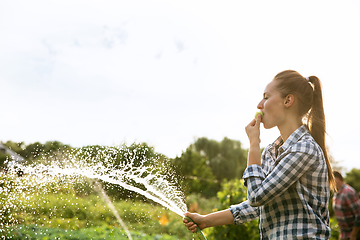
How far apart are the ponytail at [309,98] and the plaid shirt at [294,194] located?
230mm

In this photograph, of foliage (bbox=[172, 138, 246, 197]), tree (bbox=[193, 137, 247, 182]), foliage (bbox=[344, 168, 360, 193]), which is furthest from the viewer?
tree (bbox=[193, 137, 247, 182])

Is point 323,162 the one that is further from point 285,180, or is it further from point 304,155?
point 285,180

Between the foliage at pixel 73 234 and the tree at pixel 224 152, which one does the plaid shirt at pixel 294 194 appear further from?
the tree at pixel 224 152

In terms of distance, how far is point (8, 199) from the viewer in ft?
17.0

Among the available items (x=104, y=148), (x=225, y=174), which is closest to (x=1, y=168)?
(x=104, y=148)

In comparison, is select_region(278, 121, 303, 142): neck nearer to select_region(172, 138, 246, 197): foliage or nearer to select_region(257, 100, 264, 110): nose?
select_region(257, 100, 264, 110): nose

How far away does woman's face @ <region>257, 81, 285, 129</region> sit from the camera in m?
1.51

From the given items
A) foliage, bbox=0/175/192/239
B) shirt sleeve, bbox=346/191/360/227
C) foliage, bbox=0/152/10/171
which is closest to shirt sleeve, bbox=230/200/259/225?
foliage, bbox=0/175/192/239

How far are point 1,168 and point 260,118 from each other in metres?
4.93

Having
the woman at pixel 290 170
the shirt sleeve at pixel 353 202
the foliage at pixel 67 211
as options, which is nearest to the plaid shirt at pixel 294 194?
the woman at pixel 290 170

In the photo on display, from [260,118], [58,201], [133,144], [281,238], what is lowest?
[281,238]

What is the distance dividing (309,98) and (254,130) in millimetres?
405

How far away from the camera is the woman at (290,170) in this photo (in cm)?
125

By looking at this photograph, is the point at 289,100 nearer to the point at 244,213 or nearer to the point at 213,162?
the point at 244,213
